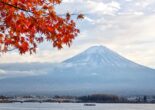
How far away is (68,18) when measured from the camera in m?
8.25

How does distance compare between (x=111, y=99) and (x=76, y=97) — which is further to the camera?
(x=76, y=97)

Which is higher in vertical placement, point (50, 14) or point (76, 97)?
point (76, 97)

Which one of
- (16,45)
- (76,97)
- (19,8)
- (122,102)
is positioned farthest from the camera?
(76,97)

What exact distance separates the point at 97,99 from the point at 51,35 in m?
146

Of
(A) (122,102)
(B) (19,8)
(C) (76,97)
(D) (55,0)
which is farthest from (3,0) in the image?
(C) (76,97)

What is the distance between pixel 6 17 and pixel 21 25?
280mm

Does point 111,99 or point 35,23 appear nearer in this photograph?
point 35,23

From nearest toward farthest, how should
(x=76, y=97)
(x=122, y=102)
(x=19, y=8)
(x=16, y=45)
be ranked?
(x=19, y=8) < (x=16, y=45) < (x=122, y=102) < (x=76, y=97)

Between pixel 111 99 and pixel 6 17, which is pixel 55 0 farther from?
pixel 111 99

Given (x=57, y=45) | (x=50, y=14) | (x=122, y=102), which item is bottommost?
(x=57, y=45)

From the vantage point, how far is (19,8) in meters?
7.79

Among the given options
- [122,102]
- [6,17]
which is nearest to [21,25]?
[6,17]

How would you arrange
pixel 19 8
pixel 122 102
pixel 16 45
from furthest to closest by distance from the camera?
pixel 122 102 < pixel 16 45 < pixel 19 8

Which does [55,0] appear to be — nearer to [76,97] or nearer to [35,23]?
[35,23]
